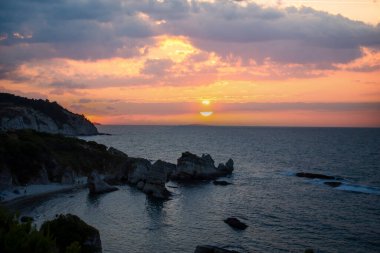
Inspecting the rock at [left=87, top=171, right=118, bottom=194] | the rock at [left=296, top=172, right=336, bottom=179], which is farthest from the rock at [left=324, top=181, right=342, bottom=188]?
the rock at [left=87, top=171, right=118, bottom=194]

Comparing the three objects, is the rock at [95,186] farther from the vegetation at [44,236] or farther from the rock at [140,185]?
the vegetation at [44,236]

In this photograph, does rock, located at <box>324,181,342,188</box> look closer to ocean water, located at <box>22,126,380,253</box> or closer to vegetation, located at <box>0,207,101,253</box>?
ocean water, located at <box>22,126,380,253</box>

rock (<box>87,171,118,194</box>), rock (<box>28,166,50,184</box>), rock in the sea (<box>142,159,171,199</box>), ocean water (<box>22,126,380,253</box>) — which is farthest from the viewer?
rock (<box>28,166,50,184</box>)

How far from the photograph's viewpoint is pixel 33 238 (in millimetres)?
21438

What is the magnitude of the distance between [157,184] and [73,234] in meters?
38.9

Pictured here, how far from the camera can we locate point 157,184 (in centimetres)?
7712

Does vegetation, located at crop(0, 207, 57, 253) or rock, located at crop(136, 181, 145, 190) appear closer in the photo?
vegetation, located at crop(0, 207, 57, 253)

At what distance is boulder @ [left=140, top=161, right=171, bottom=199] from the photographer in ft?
249

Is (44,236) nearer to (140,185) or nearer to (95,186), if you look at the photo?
(95,186)

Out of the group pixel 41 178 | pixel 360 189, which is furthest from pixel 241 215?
pixel 41 178

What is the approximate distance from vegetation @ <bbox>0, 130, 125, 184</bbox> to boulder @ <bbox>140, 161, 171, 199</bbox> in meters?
21.9

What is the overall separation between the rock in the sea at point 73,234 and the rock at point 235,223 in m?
20.8

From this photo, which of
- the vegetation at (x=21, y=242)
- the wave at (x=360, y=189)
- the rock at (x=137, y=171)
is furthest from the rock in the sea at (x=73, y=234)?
the wave at (x=360, y=189)

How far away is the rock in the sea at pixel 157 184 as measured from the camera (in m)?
75.9
